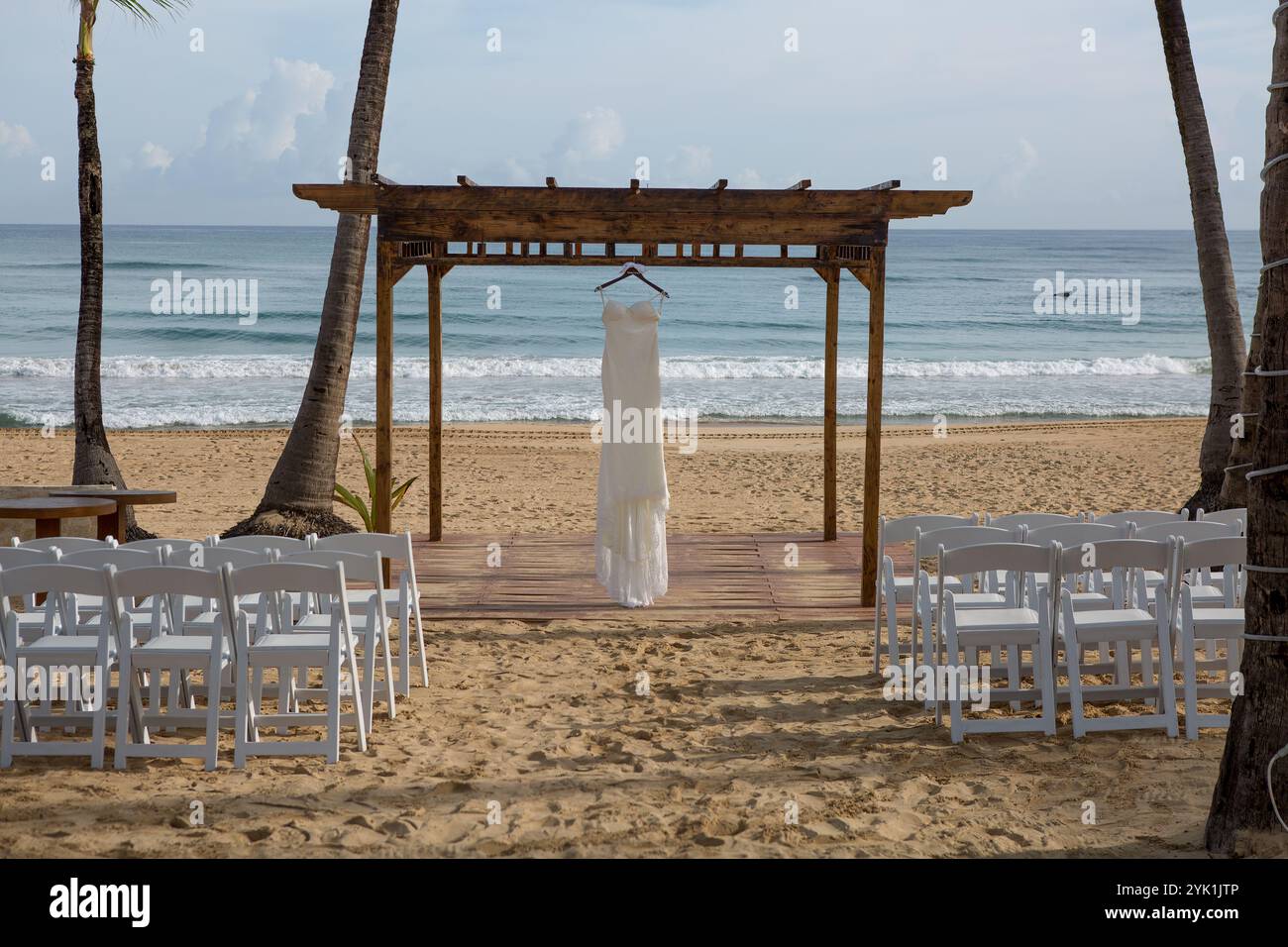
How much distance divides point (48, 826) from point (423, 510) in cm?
883

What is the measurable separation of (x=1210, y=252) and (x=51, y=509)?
354 inches

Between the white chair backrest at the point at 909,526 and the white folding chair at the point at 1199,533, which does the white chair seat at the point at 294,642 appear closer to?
the white chair backrest at the point at 909,526

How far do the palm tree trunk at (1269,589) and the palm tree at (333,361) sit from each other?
7454 millimetres

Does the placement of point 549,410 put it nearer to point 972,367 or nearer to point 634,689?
point 972,367

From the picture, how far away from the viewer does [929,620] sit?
5.84 m

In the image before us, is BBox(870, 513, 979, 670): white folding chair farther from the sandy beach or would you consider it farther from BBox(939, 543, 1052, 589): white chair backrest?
BBox(939, 543, 1052, 589): white chair backrest

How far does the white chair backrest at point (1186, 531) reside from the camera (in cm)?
601

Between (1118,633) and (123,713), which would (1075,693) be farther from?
(123,713)

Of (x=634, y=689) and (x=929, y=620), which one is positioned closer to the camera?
(x=929, y=620)

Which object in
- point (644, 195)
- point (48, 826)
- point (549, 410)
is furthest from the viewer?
point (549, 410)

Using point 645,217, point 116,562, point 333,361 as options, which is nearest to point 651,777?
point 116,562

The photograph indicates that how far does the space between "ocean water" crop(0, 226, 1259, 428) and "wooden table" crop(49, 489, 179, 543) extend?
13.2m
